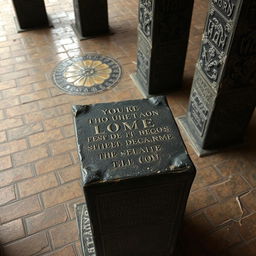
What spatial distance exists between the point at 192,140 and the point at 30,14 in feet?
10.2

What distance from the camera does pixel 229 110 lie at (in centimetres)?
260

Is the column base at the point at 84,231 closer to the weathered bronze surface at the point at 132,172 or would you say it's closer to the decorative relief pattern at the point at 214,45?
the weathered bronze surface at the point at 132,172

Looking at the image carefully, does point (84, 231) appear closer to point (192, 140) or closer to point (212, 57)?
Result: point (192, 140)

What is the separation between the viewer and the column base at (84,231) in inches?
85.9

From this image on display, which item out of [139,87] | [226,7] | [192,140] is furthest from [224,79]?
[139,87]

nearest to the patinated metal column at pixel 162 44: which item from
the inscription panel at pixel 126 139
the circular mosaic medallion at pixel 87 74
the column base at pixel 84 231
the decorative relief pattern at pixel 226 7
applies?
the circular mosaic medallion at pixel 87 74

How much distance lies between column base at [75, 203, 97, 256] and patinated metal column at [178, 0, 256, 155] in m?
1.24

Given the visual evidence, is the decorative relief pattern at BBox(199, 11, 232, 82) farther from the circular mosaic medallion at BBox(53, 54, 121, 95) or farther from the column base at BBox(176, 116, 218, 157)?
the circular mosaic medallion at BBox(53, 54, 121, 95)

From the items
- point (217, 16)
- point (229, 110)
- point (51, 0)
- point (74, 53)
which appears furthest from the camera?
point (51, 0)

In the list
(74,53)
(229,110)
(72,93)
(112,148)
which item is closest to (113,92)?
(72,93)

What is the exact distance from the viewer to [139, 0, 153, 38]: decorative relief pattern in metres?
2.87

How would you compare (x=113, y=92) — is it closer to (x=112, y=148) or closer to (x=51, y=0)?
(x=112, y=148)

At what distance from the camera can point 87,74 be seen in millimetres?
3750

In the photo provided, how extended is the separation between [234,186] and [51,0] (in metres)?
4.43
